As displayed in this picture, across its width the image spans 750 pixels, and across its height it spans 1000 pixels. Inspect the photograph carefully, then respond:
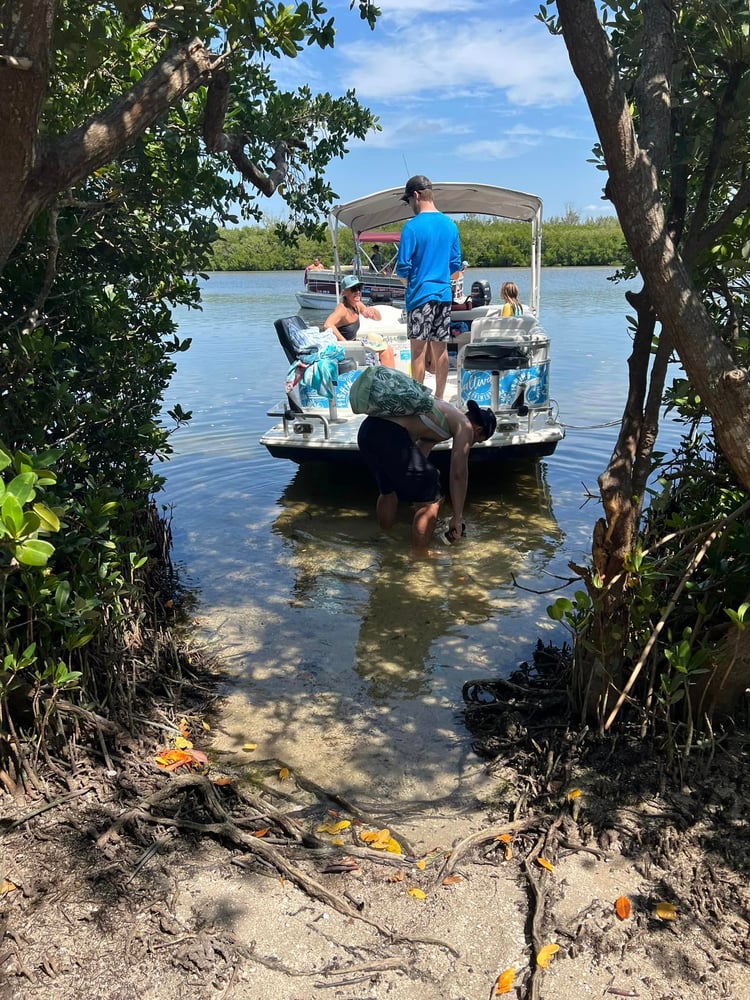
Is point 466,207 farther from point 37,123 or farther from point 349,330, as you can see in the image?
point 37,123

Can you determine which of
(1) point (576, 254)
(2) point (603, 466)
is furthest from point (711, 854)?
(1) point (576, 254)

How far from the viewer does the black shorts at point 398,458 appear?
624 centimetres

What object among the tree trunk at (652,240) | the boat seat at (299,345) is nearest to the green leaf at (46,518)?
the tree trunk at (652,240)

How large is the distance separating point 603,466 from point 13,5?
8.66m

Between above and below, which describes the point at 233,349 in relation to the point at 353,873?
above

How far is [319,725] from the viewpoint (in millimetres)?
4355

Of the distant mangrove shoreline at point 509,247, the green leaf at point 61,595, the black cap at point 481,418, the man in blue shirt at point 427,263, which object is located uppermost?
the distant mangrove shoreline at point 509,247

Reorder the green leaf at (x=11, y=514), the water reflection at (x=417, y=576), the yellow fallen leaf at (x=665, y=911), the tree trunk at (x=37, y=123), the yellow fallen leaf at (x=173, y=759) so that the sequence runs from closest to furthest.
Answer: the tree trunk at (x=37, y=123), the green leaf at (x=11, y=514), the yellow fallen leaf at (x=665, y=911), the yellow fallen leaf at (x=173, y=759), the water reflection at (x=417, y=576)

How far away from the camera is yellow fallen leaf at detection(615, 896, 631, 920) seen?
2.78 m

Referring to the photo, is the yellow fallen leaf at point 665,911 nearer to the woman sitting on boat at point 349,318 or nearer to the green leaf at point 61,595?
the green leaf at point 61,595

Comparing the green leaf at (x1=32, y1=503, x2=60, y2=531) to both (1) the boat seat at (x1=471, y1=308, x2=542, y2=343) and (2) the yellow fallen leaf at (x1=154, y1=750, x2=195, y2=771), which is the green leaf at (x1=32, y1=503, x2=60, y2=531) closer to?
(2) the yellow fallen leaf at (x1=154, y1=750, x2=195, y2=771)

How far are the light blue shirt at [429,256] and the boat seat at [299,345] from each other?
1.38m

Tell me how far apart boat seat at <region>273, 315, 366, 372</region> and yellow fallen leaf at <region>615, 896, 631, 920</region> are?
664cm

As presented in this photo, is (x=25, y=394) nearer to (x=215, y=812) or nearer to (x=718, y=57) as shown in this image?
(x=215, y=812)
